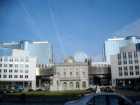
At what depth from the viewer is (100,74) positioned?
14588 cm

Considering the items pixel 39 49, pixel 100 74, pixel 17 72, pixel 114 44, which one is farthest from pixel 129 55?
pixel 39 49

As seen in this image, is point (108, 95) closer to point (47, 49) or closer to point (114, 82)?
point (114, 82)

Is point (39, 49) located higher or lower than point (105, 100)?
higher

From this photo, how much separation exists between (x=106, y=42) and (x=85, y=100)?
17413cm

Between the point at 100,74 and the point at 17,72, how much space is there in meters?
49.1

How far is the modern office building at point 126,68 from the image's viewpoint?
12038 centimetres

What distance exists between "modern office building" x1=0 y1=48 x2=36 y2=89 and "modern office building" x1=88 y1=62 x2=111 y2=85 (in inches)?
1332

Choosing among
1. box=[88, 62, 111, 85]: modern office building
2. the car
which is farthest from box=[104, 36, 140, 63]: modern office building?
the car

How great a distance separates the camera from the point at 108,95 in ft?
39.2

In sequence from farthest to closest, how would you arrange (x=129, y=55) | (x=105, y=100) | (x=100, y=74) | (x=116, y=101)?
(x=100, y=74) < (x=129, y=55) < (x=105, y=100) < (x=116, y=101)

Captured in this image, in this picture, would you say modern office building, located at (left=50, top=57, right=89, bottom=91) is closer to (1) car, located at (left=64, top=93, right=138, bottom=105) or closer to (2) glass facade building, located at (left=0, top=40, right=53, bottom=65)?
(2) glass facade building, located at (left=0, top=40, right=53, bottom=65)

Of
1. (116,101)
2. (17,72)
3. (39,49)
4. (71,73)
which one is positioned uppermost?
(39,49)

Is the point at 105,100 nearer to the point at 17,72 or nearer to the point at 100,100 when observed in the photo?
the point at 100,100

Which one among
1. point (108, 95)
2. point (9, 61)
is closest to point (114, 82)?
point (9, 61)
